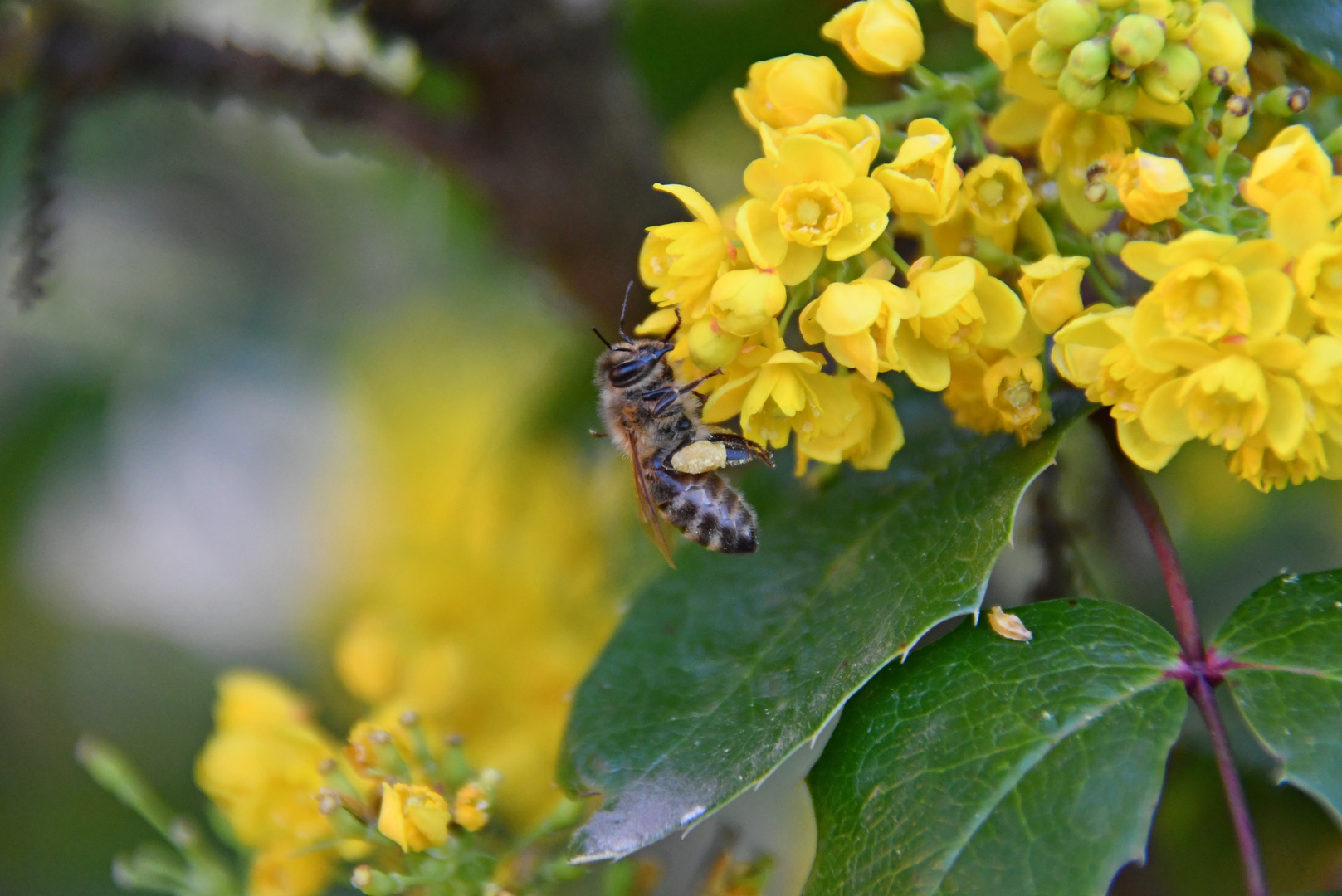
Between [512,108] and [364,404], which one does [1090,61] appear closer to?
[512,108]

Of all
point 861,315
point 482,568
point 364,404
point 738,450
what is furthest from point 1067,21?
point 364,404

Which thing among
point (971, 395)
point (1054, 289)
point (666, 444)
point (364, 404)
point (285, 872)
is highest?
point (1054, 289)

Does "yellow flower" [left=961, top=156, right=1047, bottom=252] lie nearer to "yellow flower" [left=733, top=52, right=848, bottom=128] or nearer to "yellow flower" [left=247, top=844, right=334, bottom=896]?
"yellow flower" [left=733, top=52, right=848, bottom=128]

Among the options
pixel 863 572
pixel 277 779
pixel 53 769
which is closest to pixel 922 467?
pixel 863 572

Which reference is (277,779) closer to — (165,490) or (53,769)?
(53,769)

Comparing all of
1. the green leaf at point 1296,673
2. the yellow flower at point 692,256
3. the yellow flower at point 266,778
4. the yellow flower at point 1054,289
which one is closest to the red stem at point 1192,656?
the green leaf at point 1296,673

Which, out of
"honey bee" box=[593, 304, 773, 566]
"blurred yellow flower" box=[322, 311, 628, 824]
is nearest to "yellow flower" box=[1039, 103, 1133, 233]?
"honey bee" box=[593, 304, 773, 566]
